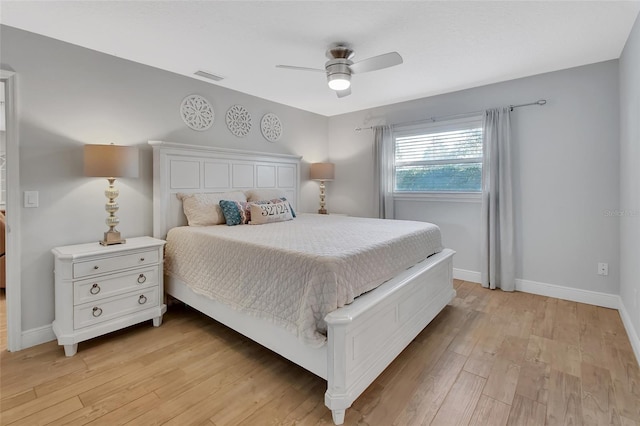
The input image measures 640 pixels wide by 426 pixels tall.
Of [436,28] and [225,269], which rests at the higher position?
[436,28]

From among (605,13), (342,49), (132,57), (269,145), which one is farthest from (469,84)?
(132,57)

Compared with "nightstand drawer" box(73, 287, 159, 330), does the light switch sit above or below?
above

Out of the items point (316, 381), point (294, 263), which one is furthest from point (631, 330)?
point (294, 263)

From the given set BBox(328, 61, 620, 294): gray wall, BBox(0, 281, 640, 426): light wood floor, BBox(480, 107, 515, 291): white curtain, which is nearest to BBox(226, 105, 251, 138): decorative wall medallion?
BBox(0, 281, 640, 426): light wood floor

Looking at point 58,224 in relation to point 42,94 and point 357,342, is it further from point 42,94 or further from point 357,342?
point 357,342

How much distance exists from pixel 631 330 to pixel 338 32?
3242mm

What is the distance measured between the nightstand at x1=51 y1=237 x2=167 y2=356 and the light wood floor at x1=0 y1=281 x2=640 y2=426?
0.15m

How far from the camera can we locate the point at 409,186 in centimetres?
442

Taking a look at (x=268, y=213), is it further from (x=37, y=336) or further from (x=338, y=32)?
(x=37, y=336)

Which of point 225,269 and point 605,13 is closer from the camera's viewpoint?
point 605,13

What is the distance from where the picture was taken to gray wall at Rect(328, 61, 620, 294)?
3.03 meters

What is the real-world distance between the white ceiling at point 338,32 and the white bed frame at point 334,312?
0.93m

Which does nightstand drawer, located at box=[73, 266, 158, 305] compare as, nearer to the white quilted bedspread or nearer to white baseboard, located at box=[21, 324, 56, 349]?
the white quilted bedspread

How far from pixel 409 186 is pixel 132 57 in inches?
139
